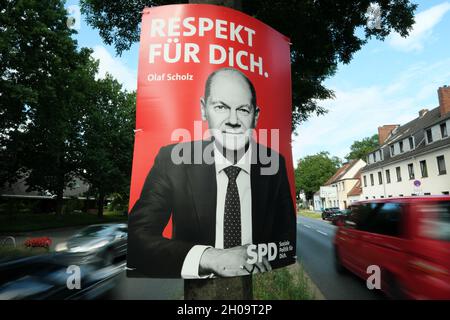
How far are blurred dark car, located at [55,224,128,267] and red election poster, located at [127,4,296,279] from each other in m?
6.78

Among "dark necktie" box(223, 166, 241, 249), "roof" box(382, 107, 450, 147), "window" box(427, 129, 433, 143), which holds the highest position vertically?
"roof" box(382, 107, 450, 147)

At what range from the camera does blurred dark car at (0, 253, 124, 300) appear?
4.49 meters

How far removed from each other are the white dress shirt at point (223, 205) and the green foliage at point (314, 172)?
7939 centimetres

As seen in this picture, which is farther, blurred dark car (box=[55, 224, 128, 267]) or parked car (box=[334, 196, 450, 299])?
blurred dark car (box=[55, 224, 128, 267])

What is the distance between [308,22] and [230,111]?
12.9 feet

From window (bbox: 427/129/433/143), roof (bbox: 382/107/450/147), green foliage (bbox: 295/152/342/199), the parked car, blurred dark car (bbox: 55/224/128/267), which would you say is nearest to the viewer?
the parked car

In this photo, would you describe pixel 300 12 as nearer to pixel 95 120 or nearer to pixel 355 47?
pixel 355 47

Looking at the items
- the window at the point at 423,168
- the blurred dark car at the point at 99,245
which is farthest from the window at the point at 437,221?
the window at the point at 423,168

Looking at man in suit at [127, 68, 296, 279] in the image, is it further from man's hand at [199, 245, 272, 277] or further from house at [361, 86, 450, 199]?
house at [361, 86, 450, 199]

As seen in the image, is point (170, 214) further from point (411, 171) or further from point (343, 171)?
point (343, 171)

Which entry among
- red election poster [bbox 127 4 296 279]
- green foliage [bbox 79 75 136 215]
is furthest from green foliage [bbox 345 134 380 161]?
red election poster [bbox 127 4 296 279]

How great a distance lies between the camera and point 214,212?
89.4 inches

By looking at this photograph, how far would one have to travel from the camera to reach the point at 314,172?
3177 inches
